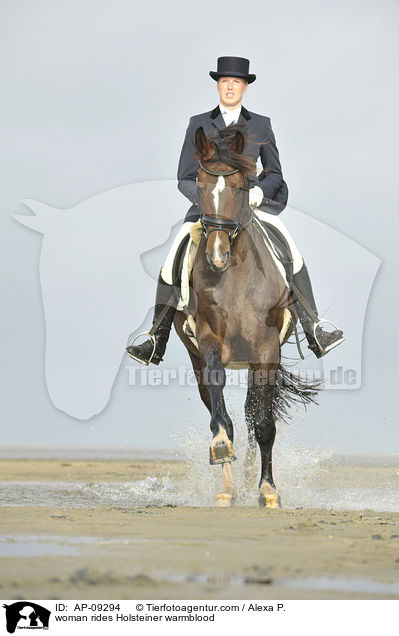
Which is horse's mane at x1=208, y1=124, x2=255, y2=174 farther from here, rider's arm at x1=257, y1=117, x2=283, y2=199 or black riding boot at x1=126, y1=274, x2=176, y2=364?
black riding boot at x1=126, y1=274, x2=176, y2=364

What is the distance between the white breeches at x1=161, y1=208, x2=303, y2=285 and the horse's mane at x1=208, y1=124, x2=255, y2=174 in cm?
123

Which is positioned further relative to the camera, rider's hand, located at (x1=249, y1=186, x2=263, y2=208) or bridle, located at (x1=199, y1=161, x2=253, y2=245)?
rider's hand, located at (x1=249, y1=186, x2=263, y2=208)

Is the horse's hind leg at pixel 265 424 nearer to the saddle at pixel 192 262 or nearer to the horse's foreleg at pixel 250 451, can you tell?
the saddle at pixel 192 262

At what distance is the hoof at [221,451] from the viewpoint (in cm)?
822

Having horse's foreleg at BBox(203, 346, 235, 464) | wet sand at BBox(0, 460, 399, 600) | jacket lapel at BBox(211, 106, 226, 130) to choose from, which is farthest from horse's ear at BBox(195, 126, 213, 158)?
wet sand at BBox(0, 460, 399, 600)

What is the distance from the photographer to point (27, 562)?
489cm

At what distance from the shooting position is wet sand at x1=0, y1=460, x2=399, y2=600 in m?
4.35

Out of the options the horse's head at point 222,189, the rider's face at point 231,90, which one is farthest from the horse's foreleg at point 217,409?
→ the rider's face at point 231,90

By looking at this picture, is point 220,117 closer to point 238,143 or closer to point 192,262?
point 238,143

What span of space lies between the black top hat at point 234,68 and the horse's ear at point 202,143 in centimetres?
137

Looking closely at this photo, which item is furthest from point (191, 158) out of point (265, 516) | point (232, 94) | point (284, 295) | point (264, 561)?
point (264, 561)

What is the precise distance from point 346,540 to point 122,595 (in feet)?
7.38

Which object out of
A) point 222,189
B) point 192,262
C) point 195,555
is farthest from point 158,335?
point 195,555

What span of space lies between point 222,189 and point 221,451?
227 cm
